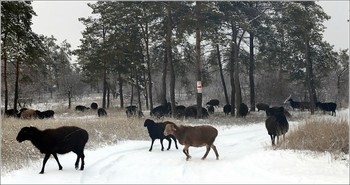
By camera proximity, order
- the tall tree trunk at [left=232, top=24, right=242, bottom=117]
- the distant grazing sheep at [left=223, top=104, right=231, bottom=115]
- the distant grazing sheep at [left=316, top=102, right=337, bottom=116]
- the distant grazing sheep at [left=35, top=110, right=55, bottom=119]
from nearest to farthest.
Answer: the distant grazing sheep at [left=35, top=110, right=55, bottom=119], the tall tree trunk at [left=232, top=24, right=242, bottom=117], the distant grazing sheep at [left=316, top=102, right=337, bottom=116], the distant grazing sheep at [left=223, top=104, right=231, bottom=115]

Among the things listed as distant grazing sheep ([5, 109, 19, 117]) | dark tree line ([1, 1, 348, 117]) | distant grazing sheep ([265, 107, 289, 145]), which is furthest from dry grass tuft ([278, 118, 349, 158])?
distant grazing sheep ([5, 109, 19, 117])

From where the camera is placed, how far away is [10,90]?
4962 cm

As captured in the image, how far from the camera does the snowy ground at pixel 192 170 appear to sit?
28.8ft

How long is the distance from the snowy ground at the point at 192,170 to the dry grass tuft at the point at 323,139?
0.51m

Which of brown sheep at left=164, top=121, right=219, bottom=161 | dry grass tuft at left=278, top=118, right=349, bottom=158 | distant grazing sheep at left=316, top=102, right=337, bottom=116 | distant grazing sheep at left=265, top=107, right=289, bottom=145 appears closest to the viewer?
dry grass tuft at left=278, top=118, right=349, bottom=158

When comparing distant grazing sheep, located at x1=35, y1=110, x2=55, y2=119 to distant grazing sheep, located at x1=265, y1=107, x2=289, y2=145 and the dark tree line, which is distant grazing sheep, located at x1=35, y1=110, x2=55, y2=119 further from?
distant grazing sheep, located at x1=265, y1=107, x2=289, y2=145

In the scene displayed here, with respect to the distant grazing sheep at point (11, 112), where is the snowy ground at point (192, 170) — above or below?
below

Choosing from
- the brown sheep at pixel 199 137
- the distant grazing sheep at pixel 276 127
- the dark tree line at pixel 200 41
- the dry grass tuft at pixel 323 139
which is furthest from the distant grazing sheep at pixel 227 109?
the brown sheep at pixel 199 137

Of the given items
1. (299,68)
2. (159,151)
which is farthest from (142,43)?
(159,151)

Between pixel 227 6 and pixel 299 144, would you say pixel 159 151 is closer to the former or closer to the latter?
pixel 299 144

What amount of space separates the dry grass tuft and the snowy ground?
51cm

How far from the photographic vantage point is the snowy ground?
8789 mm

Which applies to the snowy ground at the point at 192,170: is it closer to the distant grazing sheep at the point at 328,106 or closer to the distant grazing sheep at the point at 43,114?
the distant grazing sheep at the point at 43,114

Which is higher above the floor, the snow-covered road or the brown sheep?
the brown sheep
